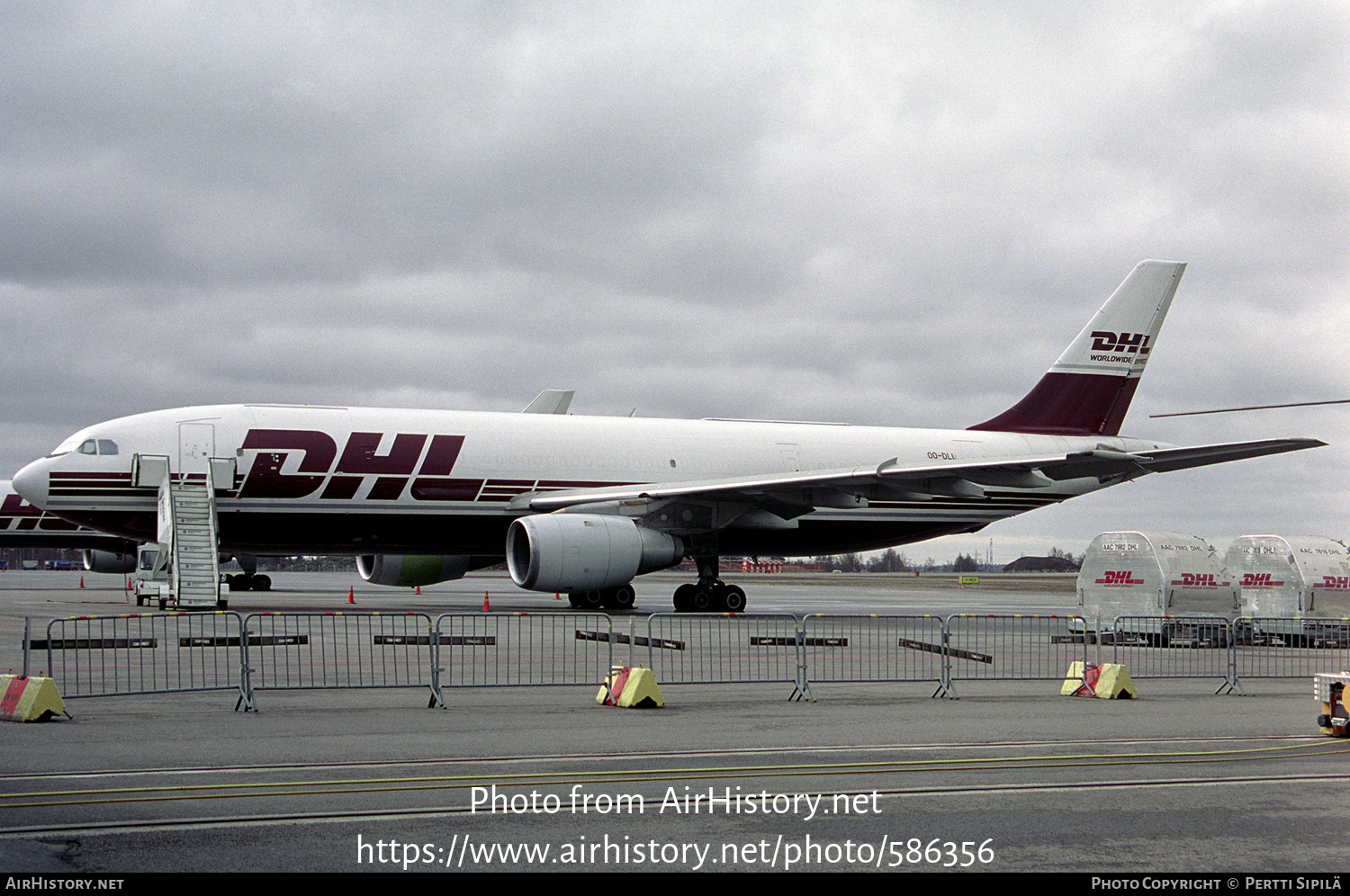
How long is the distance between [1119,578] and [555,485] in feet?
36.5

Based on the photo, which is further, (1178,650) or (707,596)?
(707,596)

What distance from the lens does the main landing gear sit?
2655 cm

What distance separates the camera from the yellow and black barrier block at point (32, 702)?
34.3 ft

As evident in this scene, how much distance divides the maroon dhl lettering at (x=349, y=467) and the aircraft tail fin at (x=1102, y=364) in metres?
14.6

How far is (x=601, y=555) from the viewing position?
23.5 meters

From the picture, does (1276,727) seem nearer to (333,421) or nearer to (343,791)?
(343,791)

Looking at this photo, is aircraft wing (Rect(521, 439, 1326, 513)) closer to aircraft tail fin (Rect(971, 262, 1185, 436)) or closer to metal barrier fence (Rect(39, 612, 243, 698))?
aircraft tail fin (Rect(971, 262, 1185, 436))

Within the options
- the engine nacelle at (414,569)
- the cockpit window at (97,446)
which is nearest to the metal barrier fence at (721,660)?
the cockpit window at (97,446)

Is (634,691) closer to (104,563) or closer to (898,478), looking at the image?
(898,478)

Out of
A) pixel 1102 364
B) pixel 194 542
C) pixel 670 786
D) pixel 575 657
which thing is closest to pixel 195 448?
pixel 194 542

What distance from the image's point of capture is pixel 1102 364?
3212cm

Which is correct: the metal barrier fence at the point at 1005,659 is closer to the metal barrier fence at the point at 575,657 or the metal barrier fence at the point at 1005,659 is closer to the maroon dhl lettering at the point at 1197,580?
the metal barrier fence at the point at 575,657

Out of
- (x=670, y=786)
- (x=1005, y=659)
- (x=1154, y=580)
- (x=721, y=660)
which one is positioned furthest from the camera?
(x=1154, y=580)
